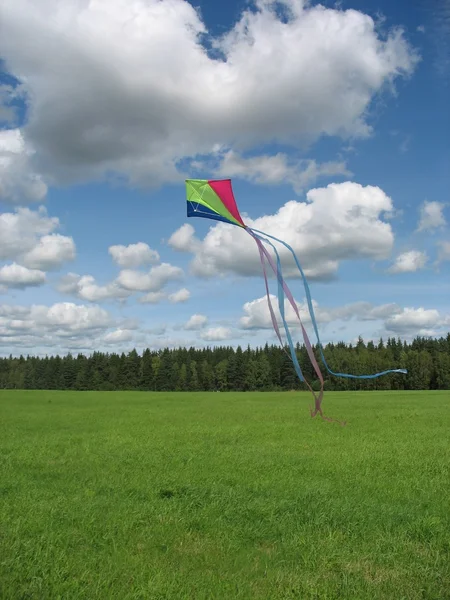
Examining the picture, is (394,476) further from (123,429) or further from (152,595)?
(123,429)

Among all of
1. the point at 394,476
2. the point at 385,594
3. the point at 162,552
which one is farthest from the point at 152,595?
the point at 394,476

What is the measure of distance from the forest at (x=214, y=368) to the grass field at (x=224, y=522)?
303 feet

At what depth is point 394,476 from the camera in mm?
12086

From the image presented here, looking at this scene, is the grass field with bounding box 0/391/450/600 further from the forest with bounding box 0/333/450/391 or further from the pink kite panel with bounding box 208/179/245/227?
the forest with bounding box 0/333/450/391

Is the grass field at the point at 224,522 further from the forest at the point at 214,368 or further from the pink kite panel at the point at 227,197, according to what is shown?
the forest at the point at 214,368

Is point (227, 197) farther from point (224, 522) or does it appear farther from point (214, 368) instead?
point (214, 368)

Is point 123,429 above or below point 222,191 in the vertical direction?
below

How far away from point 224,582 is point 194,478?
551 cm

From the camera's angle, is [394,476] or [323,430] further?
[323,430]

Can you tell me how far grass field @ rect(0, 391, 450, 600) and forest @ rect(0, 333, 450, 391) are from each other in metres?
92.4

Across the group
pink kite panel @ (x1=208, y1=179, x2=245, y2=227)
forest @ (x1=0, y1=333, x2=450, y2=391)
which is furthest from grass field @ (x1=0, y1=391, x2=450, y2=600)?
forest @ (x1=0, y1=333, x2=450, y2=391)

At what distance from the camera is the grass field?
6.03m

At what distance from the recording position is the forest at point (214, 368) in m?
107

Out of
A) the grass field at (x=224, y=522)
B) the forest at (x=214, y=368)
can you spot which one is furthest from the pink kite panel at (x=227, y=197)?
the forest at (x=214, y=368)
